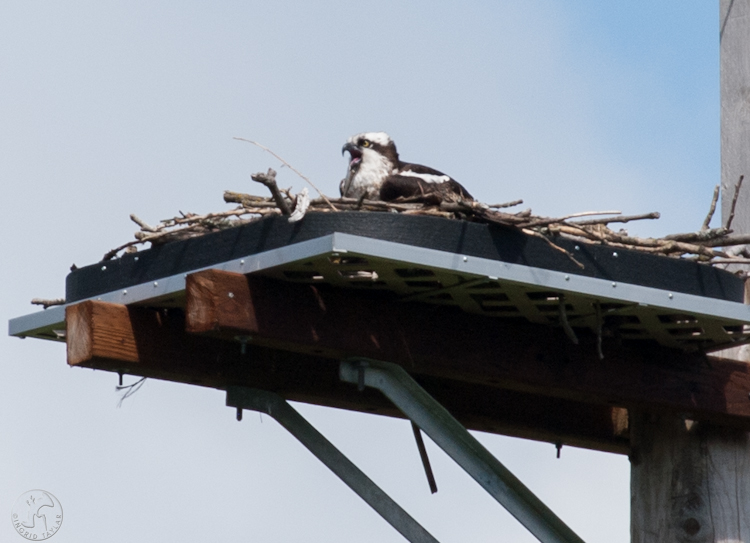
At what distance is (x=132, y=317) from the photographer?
4316mm

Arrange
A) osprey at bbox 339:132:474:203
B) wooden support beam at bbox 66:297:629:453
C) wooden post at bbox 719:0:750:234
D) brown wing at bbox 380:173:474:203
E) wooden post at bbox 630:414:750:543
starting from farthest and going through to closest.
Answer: osprey at bbox 339:132:474:203 < brown wing at bbox 380:173:474:203 < wooden post at bbox 719:0:750:234 < wooden post at bbox 630:414:750:543 < wooden support beam at bbox 66:297:629:453

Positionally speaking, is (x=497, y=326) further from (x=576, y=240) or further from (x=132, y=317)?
(x=132, y=317)

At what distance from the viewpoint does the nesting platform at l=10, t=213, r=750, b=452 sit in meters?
3.79

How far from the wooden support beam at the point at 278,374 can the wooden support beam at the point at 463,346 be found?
52cm

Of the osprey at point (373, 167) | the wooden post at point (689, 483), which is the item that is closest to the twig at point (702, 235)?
the wooden post at point (689, 483)

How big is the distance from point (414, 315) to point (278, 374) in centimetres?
70

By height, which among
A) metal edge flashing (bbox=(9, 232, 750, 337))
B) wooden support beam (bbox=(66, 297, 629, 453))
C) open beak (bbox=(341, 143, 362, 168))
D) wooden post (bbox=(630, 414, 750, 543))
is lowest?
wooden post (bbox=(630, 414, 750, 543))

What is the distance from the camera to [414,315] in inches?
165

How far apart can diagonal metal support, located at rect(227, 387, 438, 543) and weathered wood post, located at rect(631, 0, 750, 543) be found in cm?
91

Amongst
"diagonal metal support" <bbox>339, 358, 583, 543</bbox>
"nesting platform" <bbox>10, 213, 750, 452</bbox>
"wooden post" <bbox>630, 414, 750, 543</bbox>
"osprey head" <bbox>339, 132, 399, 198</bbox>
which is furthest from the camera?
"osprey head" <bbox>339, 132, 399, 198</bbox>

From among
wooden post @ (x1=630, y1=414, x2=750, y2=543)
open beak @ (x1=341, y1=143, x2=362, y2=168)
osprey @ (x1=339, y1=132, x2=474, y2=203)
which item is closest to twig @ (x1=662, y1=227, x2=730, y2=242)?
wooden post @ (x1=630, y1=414, x2=750, y2=543)

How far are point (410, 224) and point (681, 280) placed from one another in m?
0.93

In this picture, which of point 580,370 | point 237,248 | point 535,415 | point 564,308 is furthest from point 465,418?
point 237,248

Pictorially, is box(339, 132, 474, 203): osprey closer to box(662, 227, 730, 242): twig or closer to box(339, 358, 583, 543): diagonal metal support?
box(662, 227, 730, 242): twig
